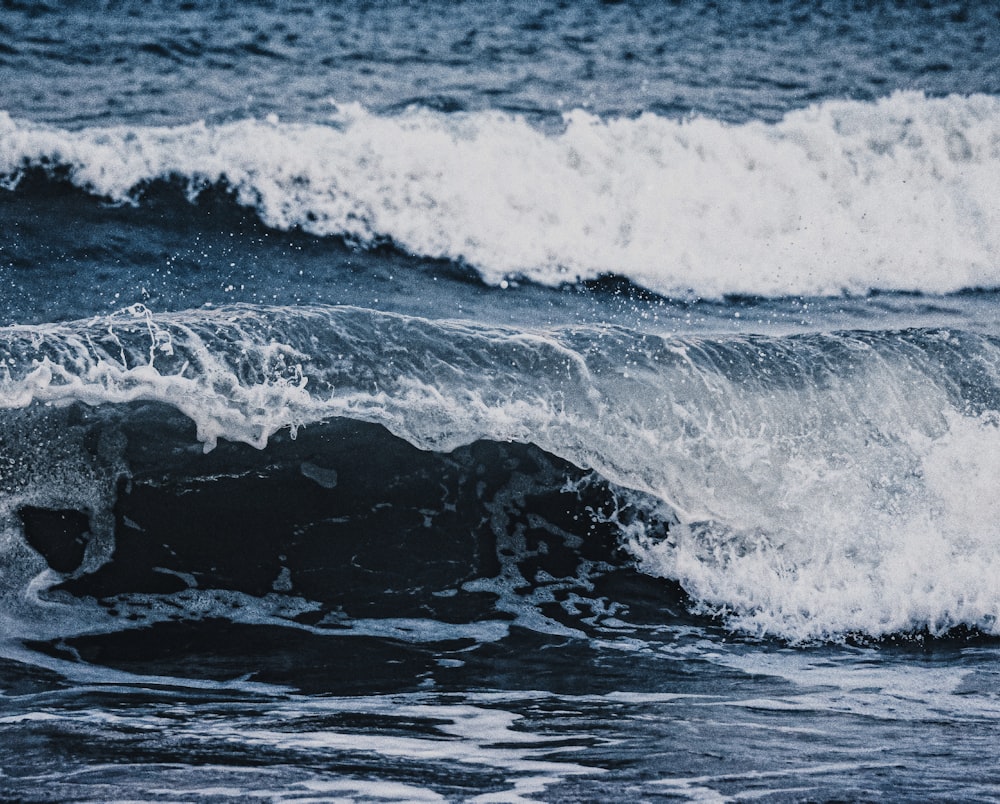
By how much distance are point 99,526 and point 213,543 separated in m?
0.46

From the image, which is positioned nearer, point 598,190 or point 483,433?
point 483,433

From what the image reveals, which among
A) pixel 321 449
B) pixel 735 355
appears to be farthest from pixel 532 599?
pixel 735 355

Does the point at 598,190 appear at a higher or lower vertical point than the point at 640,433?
higher

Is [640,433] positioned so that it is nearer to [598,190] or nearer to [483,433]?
[483,433]

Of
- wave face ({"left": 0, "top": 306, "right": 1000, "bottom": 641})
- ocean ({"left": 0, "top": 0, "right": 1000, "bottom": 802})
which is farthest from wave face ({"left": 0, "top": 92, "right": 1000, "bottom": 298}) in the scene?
wave face ({"left": 0, "top": 306, "right": 1000, "bottom": 641})

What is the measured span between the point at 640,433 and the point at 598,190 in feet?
9.41

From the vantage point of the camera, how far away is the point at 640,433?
4.60 meters

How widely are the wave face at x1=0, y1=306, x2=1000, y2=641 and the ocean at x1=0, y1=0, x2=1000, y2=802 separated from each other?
→ 2 cm

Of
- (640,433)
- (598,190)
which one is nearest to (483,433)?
(640,433)

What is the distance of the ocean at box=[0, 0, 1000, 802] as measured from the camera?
3004 mm

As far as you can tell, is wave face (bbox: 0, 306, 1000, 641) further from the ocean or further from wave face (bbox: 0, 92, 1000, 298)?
wave face (bbox: 0, 92, 1000, 298)

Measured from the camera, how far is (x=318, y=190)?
21.9 feet

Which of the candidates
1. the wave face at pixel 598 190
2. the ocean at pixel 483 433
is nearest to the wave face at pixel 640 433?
the ocean at pixel 483 433

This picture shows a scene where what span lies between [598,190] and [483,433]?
2938 mm
